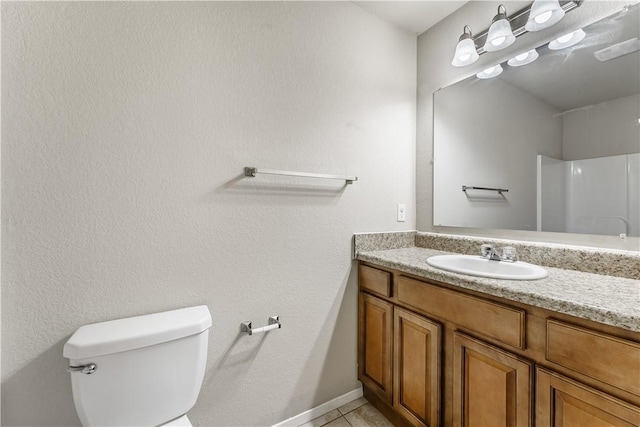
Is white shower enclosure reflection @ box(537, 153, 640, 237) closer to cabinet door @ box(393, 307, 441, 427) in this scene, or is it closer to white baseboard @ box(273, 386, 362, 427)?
cabinet door @ box(393, 307, 441, 427)

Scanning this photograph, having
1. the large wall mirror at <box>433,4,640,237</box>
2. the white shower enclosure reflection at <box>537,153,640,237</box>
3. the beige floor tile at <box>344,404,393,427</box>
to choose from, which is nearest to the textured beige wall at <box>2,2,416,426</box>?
the beige floor tile at <box>344,404,393,427</box>

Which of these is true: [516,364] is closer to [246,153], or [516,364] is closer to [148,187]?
[246,153]

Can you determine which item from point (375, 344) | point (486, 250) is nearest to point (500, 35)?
point (486, 250)

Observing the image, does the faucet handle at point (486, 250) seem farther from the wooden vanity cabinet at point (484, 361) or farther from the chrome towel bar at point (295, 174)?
the chrome towel bar at point (295, 174)

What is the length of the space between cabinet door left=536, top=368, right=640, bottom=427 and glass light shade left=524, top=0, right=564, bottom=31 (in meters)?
1.47

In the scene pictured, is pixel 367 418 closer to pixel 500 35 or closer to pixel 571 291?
pixel 571 291

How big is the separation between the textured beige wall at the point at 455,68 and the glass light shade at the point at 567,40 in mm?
30

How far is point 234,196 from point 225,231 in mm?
166

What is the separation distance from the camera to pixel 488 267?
1.34m

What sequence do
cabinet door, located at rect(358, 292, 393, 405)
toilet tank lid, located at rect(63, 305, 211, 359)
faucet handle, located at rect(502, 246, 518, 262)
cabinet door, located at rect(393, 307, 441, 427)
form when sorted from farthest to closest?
1. cabinet door, located at rect(358, 292, 393, 405)
2. faucet handle, located at rect(502, 246, 518, 262)
3. cabinet door, located at rect(393, 307, 441, 427)
4. toilet tank lid, located at rect(63, 305, 211, 359)

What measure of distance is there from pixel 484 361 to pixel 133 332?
1.25 meters

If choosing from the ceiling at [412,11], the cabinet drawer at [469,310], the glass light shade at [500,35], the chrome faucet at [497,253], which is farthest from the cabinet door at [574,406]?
the ceiling at [412,11]

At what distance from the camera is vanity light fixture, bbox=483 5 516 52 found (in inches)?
52.1

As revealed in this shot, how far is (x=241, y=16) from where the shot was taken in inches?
49.1
